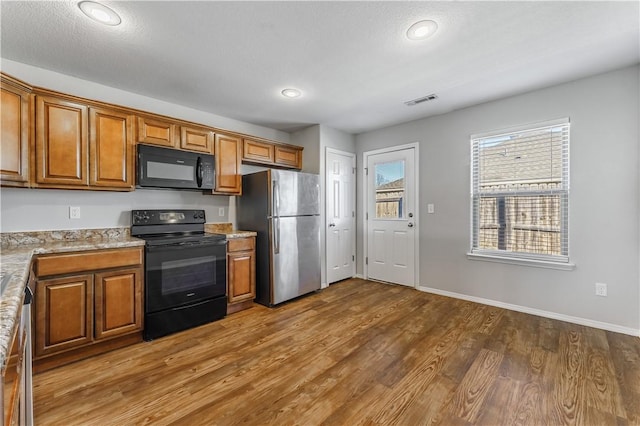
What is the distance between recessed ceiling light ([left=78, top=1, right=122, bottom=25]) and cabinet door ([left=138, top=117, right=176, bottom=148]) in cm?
103

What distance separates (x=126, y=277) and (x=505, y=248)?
392cm

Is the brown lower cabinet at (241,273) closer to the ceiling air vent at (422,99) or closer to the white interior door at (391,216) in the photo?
the white interior door at (391,216)

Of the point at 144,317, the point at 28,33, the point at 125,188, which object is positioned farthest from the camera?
the point at 125,188

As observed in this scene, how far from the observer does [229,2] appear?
175 cm

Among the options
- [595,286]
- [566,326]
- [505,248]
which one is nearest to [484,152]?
[505,248]

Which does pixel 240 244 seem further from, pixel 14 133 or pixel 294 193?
pixel 14 133

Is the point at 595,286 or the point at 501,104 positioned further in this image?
the point at 501,104

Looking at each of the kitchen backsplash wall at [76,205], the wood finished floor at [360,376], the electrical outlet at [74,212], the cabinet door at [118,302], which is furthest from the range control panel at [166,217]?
the wood finished floor at [360,376]

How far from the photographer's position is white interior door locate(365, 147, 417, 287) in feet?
13.5

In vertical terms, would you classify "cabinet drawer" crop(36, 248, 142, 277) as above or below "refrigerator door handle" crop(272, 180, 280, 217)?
below

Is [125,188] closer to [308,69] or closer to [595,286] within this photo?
[308,69]

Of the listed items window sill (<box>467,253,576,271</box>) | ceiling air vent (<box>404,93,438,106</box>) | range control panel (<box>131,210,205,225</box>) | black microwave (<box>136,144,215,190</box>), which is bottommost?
window sill (<box>467,253,576,271</box>)

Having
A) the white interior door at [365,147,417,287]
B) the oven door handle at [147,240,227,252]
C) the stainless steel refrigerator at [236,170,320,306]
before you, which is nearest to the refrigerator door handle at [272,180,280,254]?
the stainless steel refrigerator at [236,170,320,306]

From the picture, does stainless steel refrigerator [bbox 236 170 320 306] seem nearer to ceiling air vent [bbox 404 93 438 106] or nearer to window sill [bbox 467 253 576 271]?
ceiling air vent [bbox 404 93 438 106]
